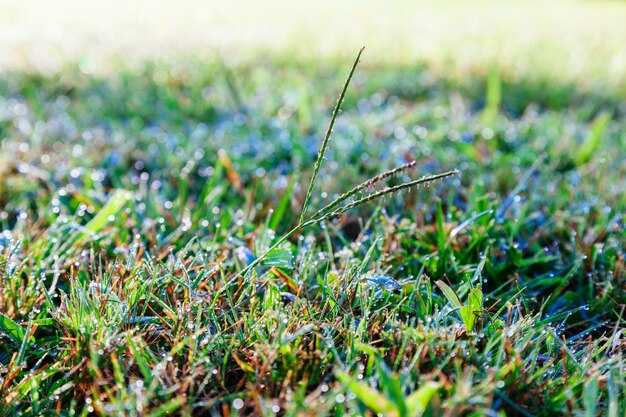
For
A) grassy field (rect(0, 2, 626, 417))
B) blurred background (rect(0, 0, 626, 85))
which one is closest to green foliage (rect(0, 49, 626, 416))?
grassy field (rect(0, 2, 626, 417))

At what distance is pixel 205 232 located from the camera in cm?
184

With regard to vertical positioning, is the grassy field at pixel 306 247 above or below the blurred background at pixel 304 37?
below

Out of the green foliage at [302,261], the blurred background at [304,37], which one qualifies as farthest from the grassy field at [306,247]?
the blurred background at [304,37]

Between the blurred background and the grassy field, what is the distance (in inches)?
19.7

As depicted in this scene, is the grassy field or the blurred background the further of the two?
the blurred background

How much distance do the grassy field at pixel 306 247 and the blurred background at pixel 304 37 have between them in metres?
0.50

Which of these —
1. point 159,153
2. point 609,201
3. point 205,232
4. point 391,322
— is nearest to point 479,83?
point 609,201

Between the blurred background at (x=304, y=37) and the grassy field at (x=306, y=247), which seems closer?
the grassy field at (x=306, y=247)

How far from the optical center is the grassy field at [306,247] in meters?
1.13

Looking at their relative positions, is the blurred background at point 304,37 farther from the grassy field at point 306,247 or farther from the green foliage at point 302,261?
the green foliage at point 302,261

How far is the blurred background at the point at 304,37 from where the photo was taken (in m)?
4.12

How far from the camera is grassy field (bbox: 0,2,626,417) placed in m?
1.13

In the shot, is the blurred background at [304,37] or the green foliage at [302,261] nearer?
the green foliage at [302,261]

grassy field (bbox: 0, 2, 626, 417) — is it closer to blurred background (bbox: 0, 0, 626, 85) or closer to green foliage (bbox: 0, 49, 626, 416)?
green foliage (bbox: 0, 49, 626, 416)
